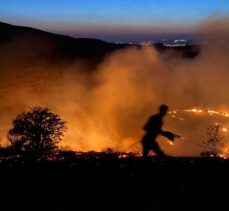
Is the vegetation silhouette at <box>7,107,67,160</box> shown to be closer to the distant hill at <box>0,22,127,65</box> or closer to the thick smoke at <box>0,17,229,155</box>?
the thick smoke at <box>0,17,229,155</box>

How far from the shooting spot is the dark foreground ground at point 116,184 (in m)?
7.47

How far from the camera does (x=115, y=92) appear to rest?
3788cm

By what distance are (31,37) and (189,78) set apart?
2587 cm

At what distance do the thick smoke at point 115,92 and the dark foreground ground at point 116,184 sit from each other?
15245 millimetres

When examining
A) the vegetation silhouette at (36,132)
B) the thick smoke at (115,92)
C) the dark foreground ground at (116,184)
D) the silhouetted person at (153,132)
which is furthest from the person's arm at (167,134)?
the thick smoke at (115,92)

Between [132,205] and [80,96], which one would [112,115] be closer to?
[80,96]

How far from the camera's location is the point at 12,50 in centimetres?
5084

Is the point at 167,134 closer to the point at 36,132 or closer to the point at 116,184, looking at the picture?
the point at 116,184

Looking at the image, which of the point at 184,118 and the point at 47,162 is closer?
the point at 47,162

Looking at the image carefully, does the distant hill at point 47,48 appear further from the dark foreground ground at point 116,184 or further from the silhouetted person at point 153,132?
the dark foreground ground at point 116,184

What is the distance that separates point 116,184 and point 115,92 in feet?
97.6

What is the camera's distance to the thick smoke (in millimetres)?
29500

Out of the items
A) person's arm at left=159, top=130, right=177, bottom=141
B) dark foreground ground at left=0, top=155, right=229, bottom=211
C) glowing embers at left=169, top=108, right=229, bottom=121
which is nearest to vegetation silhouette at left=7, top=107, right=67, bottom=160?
person's arm at left=159, top=130, right=177, bottom=141

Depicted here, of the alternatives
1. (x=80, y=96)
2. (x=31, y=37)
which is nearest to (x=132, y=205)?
(x=80, y=96)
